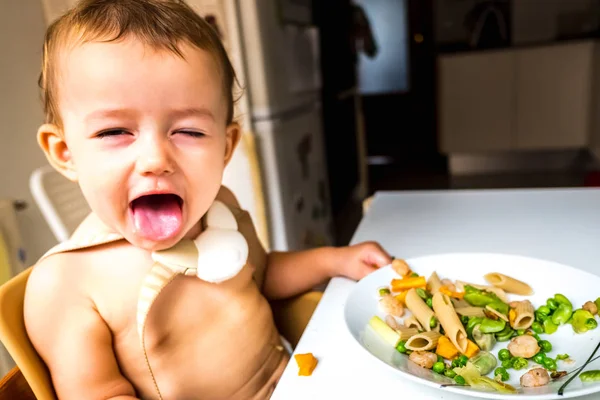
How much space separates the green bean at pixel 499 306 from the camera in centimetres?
53

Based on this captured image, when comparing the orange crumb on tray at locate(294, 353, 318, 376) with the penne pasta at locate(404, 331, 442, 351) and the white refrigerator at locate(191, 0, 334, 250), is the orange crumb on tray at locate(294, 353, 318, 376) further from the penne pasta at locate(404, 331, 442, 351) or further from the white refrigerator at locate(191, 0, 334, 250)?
the white refrigerator at locate(191, 0, 334, 250)

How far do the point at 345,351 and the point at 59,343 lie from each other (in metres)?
0.30

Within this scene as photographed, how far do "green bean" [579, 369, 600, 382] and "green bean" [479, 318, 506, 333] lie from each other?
0.10m

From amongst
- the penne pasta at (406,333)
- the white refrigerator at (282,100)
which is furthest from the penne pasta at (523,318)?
the white refrigerator at (282,100)

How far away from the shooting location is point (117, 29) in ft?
1.72

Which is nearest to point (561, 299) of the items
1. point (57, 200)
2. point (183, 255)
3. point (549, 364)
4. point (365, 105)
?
point (549, 364)

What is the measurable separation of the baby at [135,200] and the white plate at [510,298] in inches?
6.6

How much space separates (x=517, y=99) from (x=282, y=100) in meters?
2.62

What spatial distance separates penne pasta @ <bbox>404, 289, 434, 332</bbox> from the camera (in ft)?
1.73

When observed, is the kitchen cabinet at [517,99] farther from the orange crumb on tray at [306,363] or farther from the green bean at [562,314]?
the orange crumb on tray at [306,363]

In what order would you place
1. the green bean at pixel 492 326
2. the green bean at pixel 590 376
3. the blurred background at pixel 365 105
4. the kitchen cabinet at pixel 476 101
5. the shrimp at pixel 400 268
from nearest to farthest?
the green bean at pixel 590 376, the green bean at pixel 492 326, the shrimp at pixel 400 268, the blurred background at pixel 365 105, the kitchen cabinet at pixel 476 101

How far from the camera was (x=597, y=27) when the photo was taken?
3941 millimetres


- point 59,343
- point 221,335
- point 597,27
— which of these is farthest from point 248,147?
point 597,27

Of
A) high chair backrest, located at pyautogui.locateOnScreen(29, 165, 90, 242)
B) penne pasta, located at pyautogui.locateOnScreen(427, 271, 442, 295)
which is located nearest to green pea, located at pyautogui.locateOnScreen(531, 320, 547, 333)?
penne pasta, located at pyautogui.locateOnScreen(427, 271, 442, 295)
